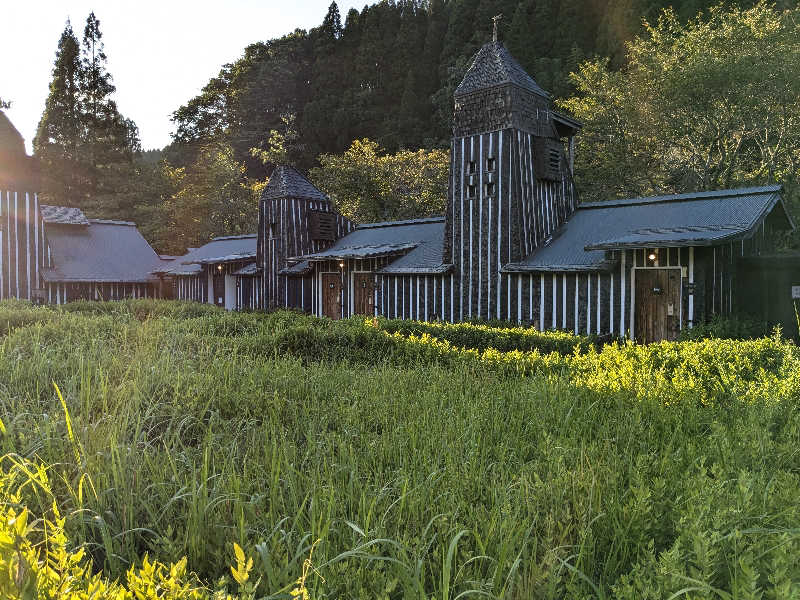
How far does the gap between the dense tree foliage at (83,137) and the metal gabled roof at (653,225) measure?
112 ft

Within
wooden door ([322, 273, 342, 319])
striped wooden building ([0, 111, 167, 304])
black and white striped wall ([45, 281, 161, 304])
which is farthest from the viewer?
black and white striped wall ([45, 281, 161, 304])

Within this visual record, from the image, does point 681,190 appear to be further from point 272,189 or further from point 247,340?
point 247,340

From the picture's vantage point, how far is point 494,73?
15734mm

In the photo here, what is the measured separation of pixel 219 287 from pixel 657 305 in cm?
2095

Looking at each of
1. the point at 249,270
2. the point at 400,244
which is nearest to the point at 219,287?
the point at 249,270

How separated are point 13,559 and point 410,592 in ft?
4.27

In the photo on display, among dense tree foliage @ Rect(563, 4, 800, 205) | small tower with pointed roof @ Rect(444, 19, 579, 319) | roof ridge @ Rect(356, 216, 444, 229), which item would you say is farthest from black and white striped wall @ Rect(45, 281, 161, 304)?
dense tree foliage @ Rect(563, 4, 800, 205)

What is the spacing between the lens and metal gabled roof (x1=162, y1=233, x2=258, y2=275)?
25389mm

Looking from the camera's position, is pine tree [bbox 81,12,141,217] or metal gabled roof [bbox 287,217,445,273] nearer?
metal gabled roof [bbox 287,217,445,273]

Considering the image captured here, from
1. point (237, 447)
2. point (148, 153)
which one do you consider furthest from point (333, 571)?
point (148, 153)

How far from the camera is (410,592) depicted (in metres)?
2.00

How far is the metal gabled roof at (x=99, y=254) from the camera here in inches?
997

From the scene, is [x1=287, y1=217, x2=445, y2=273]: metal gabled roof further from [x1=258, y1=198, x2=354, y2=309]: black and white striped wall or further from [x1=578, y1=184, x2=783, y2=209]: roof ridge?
[x1=578, y1=184, x2=783, y2=209]: roof ridge

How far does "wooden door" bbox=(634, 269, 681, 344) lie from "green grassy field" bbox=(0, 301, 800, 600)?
5900 millimetres
